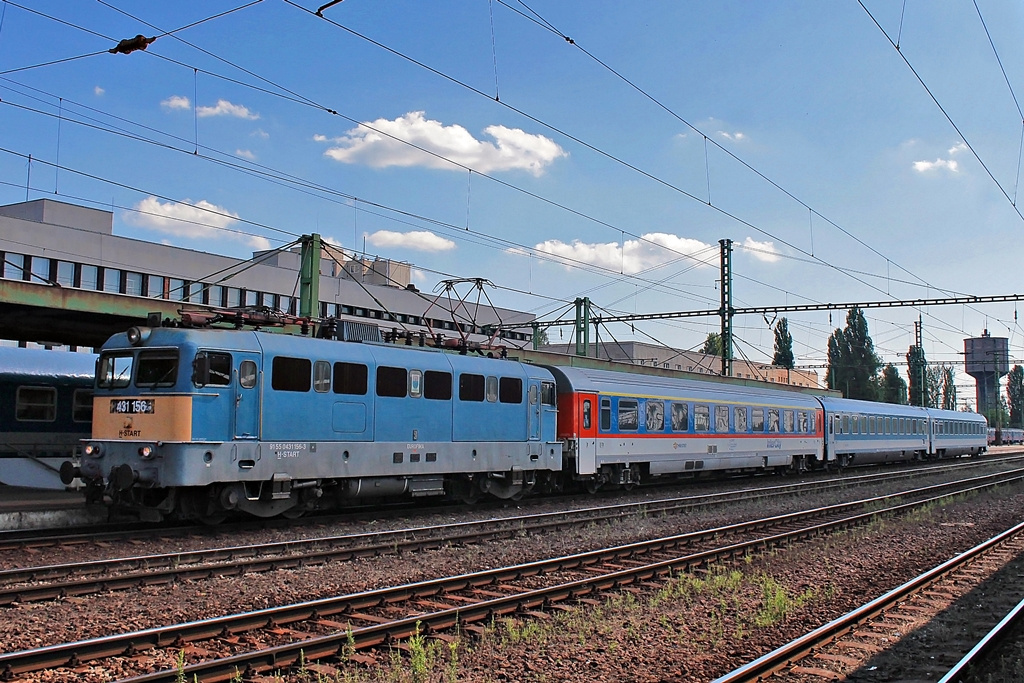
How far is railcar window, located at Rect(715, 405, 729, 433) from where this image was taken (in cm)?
2823

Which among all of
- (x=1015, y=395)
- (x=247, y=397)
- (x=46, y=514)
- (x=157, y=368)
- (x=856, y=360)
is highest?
(x=856, y=360)

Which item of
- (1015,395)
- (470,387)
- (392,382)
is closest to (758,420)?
(470,387)

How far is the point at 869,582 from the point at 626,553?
3615mm

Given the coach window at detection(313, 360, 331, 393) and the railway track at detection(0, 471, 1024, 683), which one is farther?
the coach window at detection(313, 360, 331, 393)

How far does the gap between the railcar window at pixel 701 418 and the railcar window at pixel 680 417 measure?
1.38 feet

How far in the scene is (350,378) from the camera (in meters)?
17.0

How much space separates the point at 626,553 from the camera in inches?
549

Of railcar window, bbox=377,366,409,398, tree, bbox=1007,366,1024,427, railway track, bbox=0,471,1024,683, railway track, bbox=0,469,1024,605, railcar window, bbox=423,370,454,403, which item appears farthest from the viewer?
tree, bbox=1007,366,1024,427

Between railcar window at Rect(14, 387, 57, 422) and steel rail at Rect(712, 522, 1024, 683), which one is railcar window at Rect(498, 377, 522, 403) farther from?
railcar window at Rect(14, 387, 57, 422)

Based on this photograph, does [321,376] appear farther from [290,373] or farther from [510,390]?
[510,390]

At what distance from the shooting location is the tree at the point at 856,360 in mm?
95625

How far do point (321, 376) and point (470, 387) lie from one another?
13.9 feet

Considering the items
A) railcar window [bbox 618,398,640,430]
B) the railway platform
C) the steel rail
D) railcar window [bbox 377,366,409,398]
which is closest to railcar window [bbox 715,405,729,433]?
railcar window [bbox 618,398,640,430]

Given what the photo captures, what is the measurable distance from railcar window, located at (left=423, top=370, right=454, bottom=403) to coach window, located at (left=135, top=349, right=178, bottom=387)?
17.8ft
